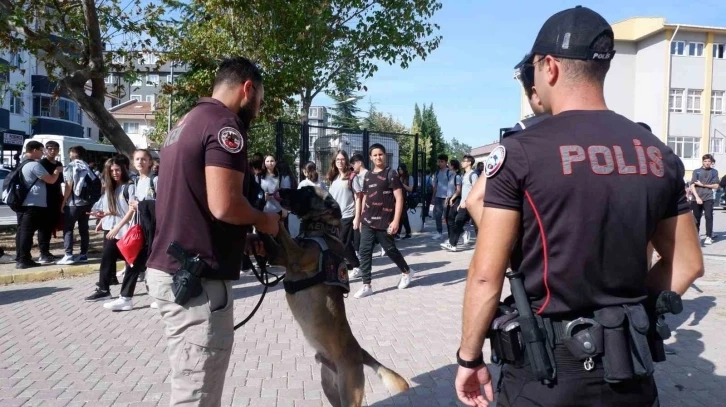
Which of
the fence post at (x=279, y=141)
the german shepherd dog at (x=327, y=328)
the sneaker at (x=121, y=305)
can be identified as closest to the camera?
the german shepherd dog at (x=327, y=328)

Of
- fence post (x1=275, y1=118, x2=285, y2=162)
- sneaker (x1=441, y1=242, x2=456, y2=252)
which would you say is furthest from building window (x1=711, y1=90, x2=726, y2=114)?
fence post (x1=275, y1=118, x2=285, y2=162)

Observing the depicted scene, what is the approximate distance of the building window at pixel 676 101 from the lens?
42.7 metres

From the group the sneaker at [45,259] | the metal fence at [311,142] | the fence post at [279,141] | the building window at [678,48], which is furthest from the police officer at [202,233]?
the building window at [678,48]

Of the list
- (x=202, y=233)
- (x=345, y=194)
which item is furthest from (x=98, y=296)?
(x=202, y=233)

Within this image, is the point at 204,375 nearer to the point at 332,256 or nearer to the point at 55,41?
the point at 332,256

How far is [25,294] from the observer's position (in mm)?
8125

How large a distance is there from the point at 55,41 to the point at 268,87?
4.79 m

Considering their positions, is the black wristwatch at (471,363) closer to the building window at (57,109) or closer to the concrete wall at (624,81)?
the building window at (57,109)

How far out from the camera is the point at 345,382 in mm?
3664

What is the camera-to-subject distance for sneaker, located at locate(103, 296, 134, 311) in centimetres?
709

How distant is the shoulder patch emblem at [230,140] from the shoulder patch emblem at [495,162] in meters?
1.18

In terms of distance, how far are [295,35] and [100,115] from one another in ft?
19.2

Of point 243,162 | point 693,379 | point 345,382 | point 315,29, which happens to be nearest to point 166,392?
point 345,382

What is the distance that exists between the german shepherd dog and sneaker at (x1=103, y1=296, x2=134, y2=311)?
3953 mm
